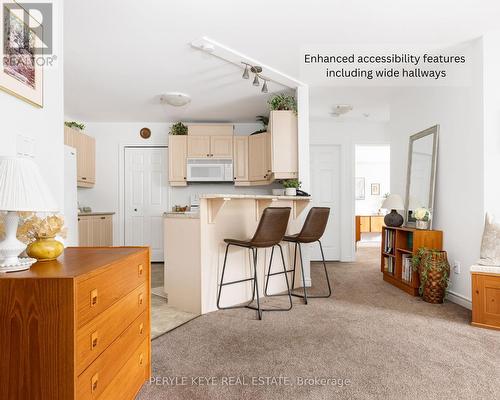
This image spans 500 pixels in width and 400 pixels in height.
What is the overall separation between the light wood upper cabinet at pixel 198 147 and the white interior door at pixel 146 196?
630mm

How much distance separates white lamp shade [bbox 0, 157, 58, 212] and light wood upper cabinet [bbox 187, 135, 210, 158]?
4.54 meters

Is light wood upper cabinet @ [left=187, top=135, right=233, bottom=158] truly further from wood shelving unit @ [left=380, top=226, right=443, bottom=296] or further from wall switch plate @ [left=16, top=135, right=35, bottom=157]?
wall switch plate @ [left=16, top=135, right=35, bottom=157]

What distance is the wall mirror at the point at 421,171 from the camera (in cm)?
372

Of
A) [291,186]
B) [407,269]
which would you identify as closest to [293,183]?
[291,186]

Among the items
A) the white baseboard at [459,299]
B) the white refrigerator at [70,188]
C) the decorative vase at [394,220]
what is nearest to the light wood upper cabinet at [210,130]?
the white refrigerator at [70,188]

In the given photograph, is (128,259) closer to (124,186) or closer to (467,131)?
(467,131)

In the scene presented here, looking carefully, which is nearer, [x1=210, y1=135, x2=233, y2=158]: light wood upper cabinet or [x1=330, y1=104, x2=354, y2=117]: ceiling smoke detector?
[x1=330, y1=104, x2=354, y2=117]: ceiling smoke detector

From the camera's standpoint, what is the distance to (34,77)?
5.48ft

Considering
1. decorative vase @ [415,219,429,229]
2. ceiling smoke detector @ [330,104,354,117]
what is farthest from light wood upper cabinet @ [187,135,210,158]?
decorative vase @ [415,219,429,229]

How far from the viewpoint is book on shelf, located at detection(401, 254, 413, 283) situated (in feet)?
12.1

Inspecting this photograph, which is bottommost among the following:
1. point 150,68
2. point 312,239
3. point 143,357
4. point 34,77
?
point 143,357

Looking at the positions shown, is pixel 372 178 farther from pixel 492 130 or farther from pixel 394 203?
pixel 492 130

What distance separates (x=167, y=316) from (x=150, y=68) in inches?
105

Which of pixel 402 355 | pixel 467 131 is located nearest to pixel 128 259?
pixel 402 355
